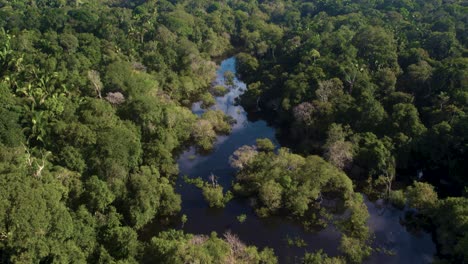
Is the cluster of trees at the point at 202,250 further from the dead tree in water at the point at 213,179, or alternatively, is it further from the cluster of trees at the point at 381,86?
the cluster of trees at the point at 381,86

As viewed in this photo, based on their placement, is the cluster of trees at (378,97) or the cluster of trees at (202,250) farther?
the cluster of trees at (378,97)

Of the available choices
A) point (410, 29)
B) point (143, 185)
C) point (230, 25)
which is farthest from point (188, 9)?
point (143, 185)

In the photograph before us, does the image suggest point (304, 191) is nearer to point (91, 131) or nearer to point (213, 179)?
point (213, 179)

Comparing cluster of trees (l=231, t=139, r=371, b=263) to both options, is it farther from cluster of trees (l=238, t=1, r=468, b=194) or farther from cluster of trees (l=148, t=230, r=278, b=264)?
cluster of trees (l=148, t=230, r=278, b=264)

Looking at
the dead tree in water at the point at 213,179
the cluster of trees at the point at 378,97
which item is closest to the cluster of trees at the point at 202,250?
the dead tree in water at the point at 213,179

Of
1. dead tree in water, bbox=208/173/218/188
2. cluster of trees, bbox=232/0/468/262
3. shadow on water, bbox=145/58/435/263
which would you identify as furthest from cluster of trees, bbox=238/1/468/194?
dead tree in water, bbox=208/173/218/188

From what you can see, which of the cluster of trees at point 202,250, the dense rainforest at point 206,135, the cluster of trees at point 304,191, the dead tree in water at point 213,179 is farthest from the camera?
the dead tree in water at point 213,179
